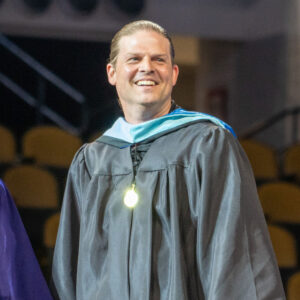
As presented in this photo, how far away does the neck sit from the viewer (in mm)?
2135

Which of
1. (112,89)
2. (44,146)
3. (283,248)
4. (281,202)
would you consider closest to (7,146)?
(44,146)

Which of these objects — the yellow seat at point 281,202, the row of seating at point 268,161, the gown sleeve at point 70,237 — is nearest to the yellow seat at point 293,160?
the row of seating at point 268,161

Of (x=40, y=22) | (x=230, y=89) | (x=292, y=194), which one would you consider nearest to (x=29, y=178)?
(x=292, y=194)

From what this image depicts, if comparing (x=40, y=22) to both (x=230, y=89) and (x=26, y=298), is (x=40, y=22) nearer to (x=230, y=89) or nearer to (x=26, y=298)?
(x=230, y=89)

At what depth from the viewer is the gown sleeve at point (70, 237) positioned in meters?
2.19

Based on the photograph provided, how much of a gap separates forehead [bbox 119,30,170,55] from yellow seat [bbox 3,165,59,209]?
3.16 m

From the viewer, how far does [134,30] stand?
213 centimetres

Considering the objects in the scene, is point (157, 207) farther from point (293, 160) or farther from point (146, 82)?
point (293, 160)

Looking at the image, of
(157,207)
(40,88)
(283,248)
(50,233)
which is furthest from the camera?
(40,88)

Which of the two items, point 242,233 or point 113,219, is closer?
point 242,233

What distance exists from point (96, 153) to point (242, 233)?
0.58 metres

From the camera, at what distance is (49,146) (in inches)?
245

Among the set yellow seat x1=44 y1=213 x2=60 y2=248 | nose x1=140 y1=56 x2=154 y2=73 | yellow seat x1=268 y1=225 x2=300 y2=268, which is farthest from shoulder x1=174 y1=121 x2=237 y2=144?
yellow seat x1=268 y1=225 x2=300 y2=268

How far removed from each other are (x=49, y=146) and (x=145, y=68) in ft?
13.9
